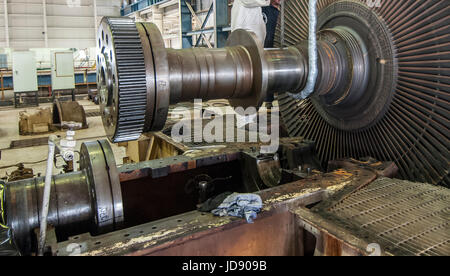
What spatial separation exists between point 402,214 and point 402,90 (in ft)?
2.08

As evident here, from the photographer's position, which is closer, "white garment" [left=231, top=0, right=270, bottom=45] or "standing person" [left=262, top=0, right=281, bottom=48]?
"white garment" [left=231, top=0, right=270, bottom=45]

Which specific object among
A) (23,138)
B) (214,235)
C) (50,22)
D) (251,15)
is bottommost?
(23,138)

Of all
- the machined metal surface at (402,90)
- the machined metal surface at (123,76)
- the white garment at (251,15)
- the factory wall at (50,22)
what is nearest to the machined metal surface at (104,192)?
the machined metal surface at (123,76)

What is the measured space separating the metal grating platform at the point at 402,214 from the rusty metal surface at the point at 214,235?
146 millimetres

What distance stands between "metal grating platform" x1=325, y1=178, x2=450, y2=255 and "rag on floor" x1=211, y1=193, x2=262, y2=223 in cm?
25

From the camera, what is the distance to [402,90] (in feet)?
5.25

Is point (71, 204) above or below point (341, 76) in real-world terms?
below

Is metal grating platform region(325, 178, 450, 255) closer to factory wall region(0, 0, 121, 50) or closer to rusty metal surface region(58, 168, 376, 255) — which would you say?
rusty metal surface region(58, 168, 376, 255)

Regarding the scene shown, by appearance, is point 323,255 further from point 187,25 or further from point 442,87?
point 187,25

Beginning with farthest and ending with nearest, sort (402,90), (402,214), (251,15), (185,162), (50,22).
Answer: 1. (50,22)
2. (251,15)
3. (185,162)
4. (402,90)
5. (402,214)

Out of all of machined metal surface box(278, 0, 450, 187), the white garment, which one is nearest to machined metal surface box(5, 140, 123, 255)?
machined metal surface box(278, 0, 450, 187)

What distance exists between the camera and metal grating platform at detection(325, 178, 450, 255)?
1026 millimetres

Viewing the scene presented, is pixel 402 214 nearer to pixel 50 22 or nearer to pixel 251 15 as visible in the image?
pixel 251 15

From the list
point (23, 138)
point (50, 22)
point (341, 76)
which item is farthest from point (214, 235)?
point (50, 22)
